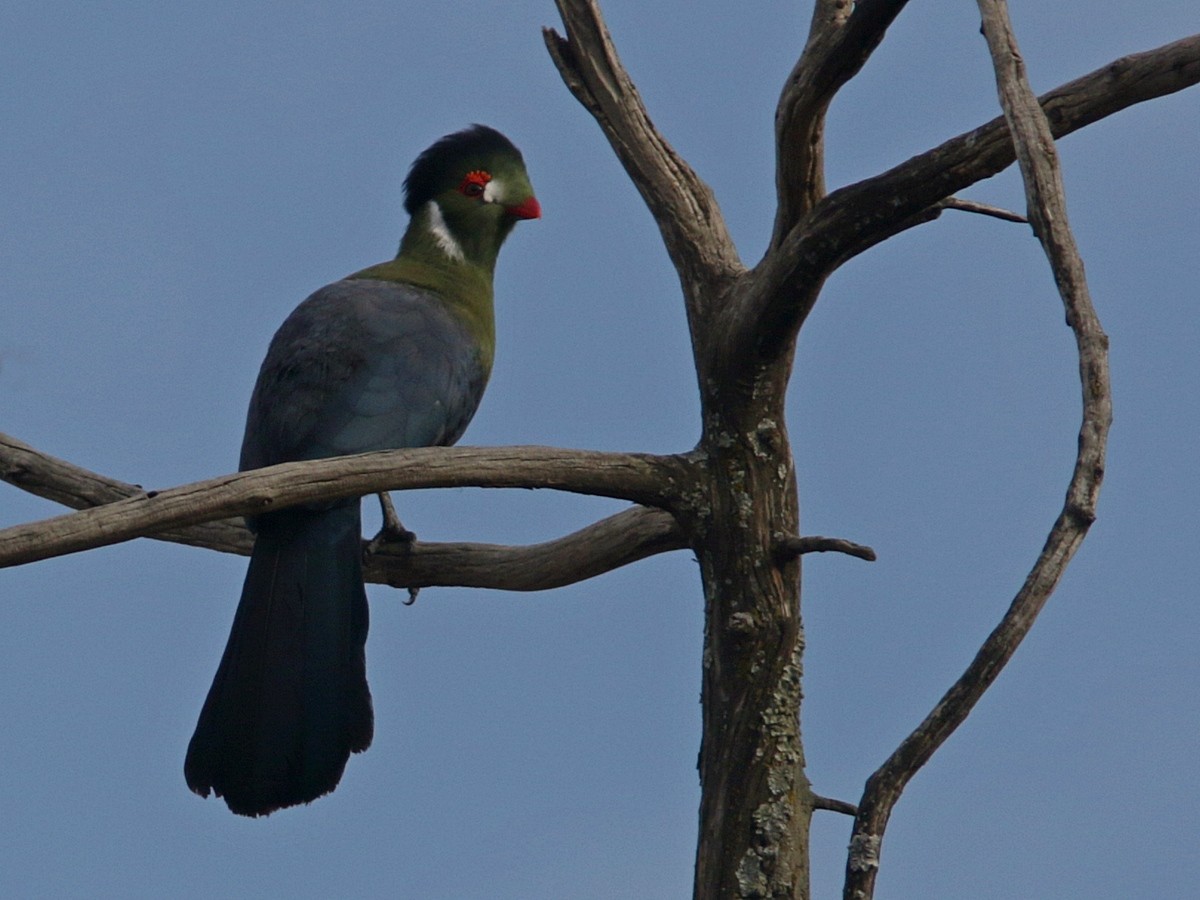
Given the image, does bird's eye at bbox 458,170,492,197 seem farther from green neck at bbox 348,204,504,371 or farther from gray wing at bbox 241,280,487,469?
gray wing at bbox 241,280,487,469

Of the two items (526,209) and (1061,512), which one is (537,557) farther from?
(1061,512)

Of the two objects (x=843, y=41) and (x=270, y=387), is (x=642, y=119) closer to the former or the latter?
(x=843, y=41)

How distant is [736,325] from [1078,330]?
3.03 ft

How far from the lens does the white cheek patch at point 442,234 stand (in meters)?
4.77

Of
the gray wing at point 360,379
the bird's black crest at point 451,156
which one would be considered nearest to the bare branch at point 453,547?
the gray wing at point 360,379

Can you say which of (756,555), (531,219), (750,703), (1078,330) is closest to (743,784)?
(750,703)

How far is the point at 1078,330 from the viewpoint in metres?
2.68

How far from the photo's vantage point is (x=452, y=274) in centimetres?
470

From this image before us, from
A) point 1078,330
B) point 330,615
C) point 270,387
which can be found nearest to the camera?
point 1078,330

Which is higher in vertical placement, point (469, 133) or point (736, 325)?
point (469, 133)

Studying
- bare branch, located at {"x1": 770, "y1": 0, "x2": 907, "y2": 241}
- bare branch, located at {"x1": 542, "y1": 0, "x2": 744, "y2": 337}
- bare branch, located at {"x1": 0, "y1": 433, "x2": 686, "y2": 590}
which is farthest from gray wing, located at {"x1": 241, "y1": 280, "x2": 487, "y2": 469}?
bare branch, located at {"x1": 770, "y1": 0, "x2": 907, "y2": 241}

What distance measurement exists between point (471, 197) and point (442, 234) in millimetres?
152

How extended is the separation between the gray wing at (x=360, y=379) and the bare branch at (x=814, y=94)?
112cm

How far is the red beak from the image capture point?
4852mm
